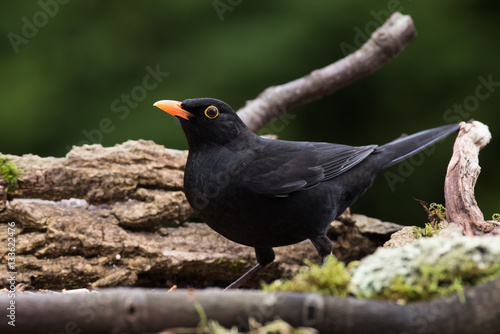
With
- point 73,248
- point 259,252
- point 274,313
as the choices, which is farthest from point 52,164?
point 274,313

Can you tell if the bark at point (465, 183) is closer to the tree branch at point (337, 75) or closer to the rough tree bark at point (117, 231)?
the rough tree bark at point (117, 231)

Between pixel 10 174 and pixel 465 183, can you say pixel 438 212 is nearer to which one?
pixel 465 183

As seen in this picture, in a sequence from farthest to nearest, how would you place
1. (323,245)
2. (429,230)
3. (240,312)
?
1. (323,245)
2. (429,230)
3. (240,312)

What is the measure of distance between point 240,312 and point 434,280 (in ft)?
2.33

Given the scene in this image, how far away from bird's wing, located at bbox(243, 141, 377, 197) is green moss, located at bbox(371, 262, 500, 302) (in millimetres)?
1663

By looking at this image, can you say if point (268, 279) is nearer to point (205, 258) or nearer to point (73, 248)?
point (205, 258)

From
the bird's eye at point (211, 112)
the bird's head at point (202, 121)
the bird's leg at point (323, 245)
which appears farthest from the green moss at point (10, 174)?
the bird's leg at point (323, 245)

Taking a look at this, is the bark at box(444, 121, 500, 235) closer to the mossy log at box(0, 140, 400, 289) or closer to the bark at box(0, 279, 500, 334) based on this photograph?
the mossy log at box(0, 140, 400, 289)

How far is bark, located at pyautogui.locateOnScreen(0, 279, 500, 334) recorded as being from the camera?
5.57 feet

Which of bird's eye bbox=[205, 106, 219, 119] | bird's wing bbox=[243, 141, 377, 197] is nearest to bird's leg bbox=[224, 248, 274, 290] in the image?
bird's wing bbox=[243, 141, 377, 197]

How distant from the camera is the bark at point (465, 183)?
331 cm

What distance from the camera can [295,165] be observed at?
3.85 meters

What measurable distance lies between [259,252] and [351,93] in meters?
3.11

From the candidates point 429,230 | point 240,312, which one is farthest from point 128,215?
point 240,312
